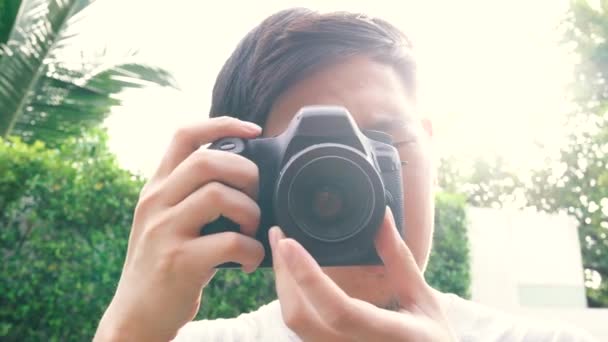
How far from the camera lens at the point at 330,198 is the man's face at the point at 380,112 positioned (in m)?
0.25

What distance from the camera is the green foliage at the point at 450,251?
206 inches

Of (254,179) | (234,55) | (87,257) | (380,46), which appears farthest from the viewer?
(87,257)

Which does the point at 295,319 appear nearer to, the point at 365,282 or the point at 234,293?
the point at 365,282

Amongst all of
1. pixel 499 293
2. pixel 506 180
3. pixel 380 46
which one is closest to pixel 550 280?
pixel 499 293

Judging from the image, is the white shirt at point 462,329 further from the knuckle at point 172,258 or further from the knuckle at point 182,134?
the knuckle at point 182,134

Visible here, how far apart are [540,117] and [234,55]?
18.0 m

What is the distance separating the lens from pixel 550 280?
11672 mm

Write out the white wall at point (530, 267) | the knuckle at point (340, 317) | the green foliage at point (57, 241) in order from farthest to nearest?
1. the white wall at point (530, 267)
2. the green foliage at point (57, 241)
3. the knuckle at point (340, 317)

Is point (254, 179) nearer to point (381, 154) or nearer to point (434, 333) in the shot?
point (381, 154)

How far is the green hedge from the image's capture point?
3.57 m

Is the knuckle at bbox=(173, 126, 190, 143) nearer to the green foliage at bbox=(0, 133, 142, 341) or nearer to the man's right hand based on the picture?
the man's right hand

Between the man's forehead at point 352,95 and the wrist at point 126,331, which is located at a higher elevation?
the man's forehead at point 352,95

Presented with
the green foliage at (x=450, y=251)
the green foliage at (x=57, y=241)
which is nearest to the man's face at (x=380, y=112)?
the green foliage at (x=57, y=241)

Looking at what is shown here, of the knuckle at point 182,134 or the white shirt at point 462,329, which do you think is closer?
the knuckle at point 182,134
